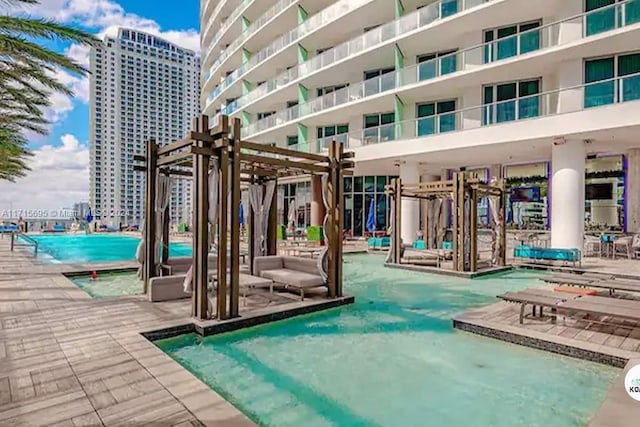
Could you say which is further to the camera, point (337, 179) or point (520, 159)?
point (520, 159)

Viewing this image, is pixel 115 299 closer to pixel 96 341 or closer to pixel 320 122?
pixel 96 341

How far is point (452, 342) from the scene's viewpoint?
18.0 ft

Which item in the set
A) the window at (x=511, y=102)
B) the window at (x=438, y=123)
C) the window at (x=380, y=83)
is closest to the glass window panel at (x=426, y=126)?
the window at (x=438, y=123)

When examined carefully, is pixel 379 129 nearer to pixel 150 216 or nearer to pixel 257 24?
pixel 150 216

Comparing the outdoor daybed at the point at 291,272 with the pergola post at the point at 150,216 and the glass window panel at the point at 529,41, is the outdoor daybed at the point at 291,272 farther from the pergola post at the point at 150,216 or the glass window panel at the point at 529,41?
the glass window panel at the point at 529,41

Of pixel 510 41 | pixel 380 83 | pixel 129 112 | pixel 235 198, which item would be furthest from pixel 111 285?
pixel 129 112

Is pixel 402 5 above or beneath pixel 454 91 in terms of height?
above

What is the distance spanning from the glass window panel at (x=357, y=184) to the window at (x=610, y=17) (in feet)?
46.2

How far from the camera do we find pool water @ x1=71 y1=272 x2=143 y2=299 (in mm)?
8306

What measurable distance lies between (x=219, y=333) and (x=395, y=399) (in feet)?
9.33

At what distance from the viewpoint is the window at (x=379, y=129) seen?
17562mm

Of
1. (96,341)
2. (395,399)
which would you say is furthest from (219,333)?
(395,399)

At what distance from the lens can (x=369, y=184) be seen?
80.3ft

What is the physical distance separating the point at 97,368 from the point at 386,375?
10.1ft
